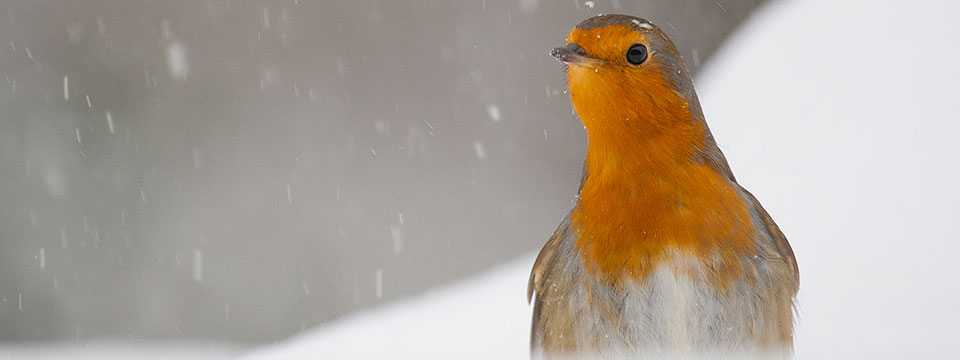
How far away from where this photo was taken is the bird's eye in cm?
114

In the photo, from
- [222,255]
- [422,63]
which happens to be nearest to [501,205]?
[422,63]

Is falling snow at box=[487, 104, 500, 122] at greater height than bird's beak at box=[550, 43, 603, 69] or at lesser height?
greater

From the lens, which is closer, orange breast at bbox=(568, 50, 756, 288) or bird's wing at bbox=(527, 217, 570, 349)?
orange breast at bbox=(568, 50, 756, 288)

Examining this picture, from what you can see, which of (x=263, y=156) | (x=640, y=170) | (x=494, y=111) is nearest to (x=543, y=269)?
(x=640, y=170)

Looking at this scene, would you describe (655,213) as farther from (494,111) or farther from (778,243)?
(494,111)

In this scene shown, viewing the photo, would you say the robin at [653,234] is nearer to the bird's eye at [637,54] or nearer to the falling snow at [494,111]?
the bird's eye at [637,54]

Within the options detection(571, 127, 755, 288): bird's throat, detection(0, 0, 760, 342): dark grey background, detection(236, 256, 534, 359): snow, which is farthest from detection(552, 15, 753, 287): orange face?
detection(0, 0, 760, 342): dark grey background

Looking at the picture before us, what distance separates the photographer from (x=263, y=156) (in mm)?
3904

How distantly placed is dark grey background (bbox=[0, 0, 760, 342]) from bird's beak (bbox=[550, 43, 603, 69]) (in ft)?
6.49

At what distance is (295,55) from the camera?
3.68m

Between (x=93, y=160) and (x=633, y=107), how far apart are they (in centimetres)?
360

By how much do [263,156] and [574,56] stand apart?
303 centimetres

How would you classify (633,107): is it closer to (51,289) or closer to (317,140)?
(317,140)

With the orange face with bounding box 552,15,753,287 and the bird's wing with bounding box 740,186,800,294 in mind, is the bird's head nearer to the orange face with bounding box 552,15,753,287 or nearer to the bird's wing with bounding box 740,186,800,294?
the orange face with bounding box 552,15,753,287
